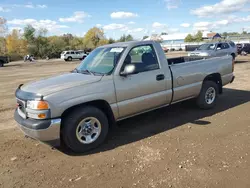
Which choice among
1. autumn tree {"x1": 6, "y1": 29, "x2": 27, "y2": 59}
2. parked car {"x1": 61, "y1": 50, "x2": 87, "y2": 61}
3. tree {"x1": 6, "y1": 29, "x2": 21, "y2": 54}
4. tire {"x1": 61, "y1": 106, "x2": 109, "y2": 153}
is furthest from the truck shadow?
tree {"x1": 6, "y1": 29, "x2": 21, "y2": 54}

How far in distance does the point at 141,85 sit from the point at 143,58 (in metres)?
0.62

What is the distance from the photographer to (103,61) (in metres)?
4.79

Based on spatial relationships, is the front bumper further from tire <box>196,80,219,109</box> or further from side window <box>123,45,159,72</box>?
tire <box>196,80,219,109</box>

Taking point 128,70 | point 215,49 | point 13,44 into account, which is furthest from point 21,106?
point 13,44

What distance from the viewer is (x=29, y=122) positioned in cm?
384

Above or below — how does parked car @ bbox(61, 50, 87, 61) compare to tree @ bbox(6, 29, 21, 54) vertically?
below

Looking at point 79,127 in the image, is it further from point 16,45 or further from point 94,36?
point 94,36

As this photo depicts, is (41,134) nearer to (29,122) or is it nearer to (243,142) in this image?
(29,122)

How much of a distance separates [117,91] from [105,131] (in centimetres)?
75

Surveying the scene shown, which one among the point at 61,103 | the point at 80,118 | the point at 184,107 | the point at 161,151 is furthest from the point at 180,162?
the point at 184,107

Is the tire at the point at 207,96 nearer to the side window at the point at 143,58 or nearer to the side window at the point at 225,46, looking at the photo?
the side window at the point at 143,58

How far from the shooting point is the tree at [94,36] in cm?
9419

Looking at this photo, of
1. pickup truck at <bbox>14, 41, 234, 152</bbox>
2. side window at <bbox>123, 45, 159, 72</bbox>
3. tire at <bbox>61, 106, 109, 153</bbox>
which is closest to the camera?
pickup truck at <bbox>14, 41, 234, 152</bbox>

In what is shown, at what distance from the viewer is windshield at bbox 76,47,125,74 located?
15.0 feet
